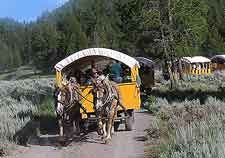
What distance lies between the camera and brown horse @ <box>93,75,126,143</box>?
1494 centimetres

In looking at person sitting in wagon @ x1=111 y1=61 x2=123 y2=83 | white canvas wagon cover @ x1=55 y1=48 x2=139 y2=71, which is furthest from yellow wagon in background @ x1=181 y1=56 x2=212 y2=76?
white canvas wagon cover @ x1=55 y1=48 x2=139 y2=71

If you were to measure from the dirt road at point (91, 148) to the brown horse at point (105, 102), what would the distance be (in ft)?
1.35

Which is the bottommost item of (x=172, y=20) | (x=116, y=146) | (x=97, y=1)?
(x=116, y=146)

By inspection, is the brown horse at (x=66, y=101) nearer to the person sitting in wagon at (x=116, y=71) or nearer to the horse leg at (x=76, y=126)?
the horse leg at (x=76, y=126)

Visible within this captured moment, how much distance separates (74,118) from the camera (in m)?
16.6

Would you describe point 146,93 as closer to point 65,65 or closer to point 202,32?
point 202,32

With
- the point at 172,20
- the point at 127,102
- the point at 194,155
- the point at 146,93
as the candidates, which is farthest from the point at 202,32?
the point at 194,155

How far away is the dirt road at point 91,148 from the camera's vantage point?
44.6 feet

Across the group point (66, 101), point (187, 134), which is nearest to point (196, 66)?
point (66, 101)

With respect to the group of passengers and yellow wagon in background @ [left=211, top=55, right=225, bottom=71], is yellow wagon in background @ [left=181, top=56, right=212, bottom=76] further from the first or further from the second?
the group of passengers

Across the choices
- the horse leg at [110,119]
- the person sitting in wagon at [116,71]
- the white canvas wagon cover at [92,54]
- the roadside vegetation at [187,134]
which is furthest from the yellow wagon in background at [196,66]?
the horse leg at [110,119]

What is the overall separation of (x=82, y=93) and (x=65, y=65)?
1.04m

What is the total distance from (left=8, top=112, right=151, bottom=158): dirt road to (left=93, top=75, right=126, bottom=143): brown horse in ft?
1.35

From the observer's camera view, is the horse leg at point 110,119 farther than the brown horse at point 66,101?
No
